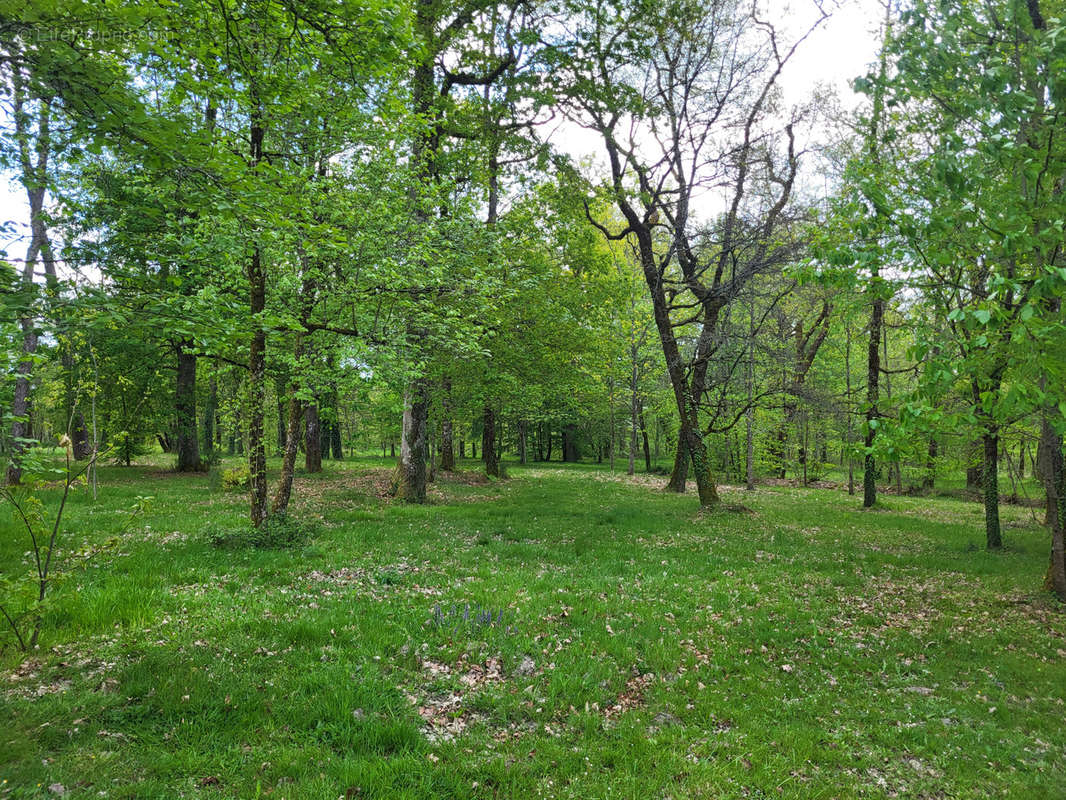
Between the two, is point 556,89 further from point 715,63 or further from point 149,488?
point 149,488

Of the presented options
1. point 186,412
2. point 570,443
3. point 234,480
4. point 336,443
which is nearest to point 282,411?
point 186,412

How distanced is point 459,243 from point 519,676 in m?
13.5

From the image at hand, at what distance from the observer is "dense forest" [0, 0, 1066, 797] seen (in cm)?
530

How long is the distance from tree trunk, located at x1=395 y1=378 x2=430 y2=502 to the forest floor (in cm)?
648

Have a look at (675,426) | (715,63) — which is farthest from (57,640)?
(675,426)

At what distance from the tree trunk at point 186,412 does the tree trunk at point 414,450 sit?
1194 centimetres

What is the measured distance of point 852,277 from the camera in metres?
7.48

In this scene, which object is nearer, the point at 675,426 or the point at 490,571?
the point at 490,571

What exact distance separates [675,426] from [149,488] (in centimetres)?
3394

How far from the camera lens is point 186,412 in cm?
2300

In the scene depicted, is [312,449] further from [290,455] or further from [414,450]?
[290,455]

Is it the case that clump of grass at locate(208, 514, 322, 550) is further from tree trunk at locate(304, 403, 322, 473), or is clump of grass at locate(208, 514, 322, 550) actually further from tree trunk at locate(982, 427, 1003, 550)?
tree trunk at locate(982, 427, 1003, 550)

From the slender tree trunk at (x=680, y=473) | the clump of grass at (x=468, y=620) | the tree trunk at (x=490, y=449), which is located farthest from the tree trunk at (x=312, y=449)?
the clump of grass at (x=468, y=620)

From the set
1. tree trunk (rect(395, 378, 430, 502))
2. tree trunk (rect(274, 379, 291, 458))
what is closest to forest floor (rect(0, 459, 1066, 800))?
tree trunk (rect(274, 379, 291, 458))
